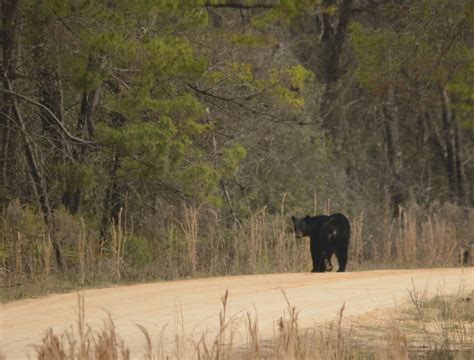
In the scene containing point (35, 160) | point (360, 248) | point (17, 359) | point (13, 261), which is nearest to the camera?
point (17, 359)

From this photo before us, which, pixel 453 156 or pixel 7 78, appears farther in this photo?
pixel 453 156

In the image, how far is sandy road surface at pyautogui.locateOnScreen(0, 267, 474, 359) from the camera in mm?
12477

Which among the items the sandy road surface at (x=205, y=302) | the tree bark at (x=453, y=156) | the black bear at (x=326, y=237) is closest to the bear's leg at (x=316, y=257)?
the black bear at (x=326, y=237)

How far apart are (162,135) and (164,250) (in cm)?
247

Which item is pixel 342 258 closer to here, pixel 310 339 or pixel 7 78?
A: pixel 7 78

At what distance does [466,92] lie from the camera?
28.6m

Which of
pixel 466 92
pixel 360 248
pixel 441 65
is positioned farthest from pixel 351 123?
pixel 441 65

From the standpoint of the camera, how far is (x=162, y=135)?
2092cm

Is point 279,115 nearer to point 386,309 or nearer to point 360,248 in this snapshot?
point 360,248

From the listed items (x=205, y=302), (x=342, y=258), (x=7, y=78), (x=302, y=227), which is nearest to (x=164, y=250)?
(x=302, y=227)

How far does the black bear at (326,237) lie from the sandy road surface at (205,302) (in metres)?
1.65

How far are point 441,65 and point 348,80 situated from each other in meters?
20.8

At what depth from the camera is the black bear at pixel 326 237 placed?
20.9 metres

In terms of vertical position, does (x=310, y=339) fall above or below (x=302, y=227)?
below
